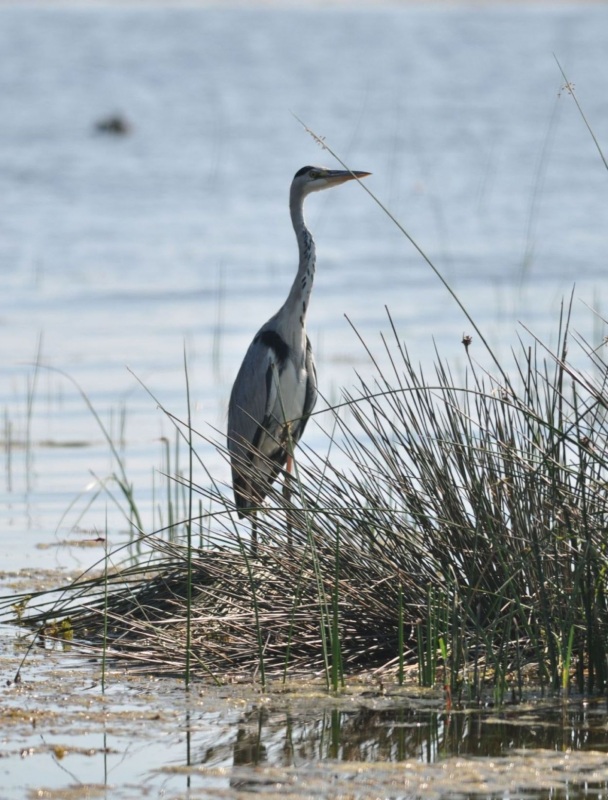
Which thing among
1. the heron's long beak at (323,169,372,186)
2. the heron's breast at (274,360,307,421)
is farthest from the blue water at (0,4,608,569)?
the heron's long beak at (323,169,372,186)

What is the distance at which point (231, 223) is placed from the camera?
53.9ft

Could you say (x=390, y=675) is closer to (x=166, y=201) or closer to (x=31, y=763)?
(x=31, y=763)

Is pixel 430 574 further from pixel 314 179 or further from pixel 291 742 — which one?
pixel 314 179

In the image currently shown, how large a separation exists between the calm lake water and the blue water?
42 mm

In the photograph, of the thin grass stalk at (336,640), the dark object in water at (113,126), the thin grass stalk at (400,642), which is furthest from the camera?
the dark object in water at (113,126)

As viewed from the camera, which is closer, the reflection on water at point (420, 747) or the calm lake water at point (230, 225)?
the reflection on water at point (420, 747)

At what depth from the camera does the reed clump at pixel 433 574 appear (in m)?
3.85

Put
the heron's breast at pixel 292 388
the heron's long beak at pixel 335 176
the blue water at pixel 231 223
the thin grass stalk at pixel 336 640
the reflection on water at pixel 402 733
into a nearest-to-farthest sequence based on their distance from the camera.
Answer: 1. the reflection on water at pixel 402 733
2. the thin grass stalk at pixel 336 640
3. the heron's breast at pixel 292 388
4. the heron's long beak at pixel 335 176
5. the blue water at pixel 231 223

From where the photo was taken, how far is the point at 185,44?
34406 millimetres

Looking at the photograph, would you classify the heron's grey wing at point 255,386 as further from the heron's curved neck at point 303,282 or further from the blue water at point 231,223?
the blue water at point 231,223

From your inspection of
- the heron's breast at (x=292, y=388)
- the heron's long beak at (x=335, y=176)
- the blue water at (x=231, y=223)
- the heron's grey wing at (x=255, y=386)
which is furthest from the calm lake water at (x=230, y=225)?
the heron's long beak at (x=335, y=176)

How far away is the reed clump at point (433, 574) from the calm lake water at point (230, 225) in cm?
41

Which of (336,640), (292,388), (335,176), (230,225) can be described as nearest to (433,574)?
(336,640)

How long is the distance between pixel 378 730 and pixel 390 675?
1.57 ft
